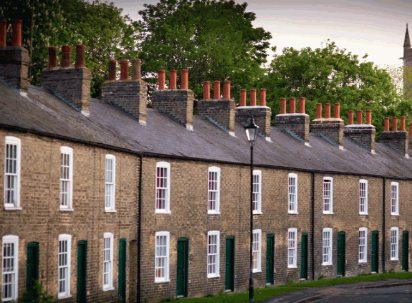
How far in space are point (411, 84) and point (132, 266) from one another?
231 ft

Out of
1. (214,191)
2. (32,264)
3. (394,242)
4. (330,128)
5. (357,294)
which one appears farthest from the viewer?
(330,128)

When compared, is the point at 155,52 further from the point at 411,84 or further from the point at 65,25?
the point at 411,84

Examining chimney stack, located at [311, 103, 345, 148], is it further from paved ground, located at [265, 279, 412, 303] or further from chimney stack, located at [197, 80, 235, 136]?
paved ground, located at [265, 279, 412, 303]

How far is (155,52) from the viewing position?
70000 millimetres

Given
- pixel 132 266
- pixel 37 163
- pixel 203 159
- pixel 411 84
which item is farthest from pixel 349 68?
pixel 37 163

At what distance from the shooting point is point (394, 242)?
58.1 meters

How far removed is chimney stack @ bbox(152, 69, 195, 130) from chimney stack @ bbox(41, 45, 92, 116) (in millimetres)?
8257

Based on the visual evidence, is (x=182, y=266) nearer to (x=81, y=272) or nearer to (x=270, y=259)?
(x=81, y=272)

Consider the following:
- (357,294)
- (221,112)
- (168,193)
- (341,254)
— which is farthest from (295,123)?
(168,193)

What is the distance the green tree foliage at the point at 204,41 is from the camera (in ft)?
230

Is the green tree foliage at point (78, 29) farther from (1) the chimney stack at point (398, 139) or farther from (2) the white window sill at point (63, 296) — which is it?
(2) the white window sill at point (63, 296)

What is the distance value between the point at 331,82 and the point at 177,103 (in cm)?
3009

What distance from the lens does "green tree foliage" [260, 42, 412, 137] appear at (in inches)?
2820

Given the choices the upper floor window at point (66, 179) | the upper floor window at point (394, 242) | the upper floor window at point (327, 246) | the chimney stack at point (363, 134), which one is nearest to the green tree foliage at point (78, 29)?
the chimney stack at point (363, 134)
